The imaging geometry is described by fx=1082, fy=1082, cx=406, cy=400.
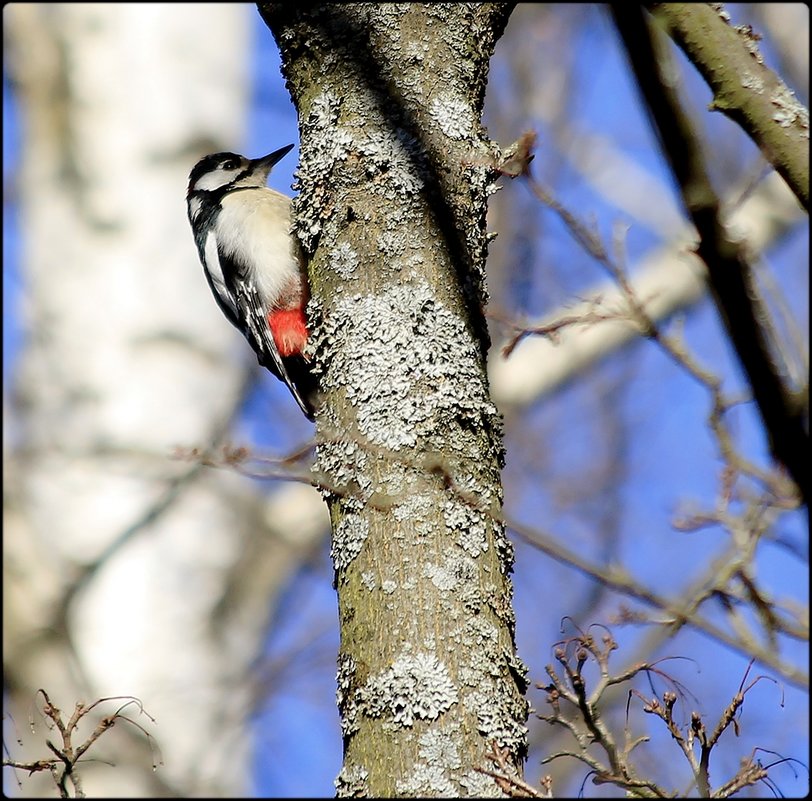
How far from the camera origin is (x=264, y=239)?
3.96m

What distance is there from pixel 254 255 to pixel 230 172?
3.00 ft

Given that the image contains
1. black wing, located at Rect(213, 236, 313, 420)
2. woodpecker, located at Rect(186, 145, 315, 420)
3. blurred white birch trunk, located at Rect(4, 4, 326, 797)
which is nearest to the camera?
woodpecker, located at Rect(186, 145, 315, 420)

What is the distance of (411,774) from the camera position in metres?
1.71

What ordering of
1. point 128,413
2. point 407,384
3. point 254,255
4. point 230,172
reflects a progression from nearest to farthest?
1. point 407,384
2. point 254,255
3. point 230,172
4. point 128,413

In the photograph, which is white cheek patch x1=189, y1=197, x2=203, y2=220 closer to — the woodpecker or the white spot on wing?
the woodpecker

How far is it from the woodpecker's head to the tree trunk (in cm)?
222

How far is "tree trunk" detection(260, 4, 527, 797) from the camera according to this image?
177 centimetres

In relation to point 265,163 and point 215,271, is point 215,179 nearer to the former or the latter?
point 265,163

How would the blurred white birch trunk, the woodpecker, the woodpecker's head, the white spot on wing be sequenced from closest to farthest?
the woodpecker → the white spot on wing → the woodpecker's head → the blurred white birch trunk

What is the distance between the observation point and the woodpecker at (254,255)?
12.2 ft

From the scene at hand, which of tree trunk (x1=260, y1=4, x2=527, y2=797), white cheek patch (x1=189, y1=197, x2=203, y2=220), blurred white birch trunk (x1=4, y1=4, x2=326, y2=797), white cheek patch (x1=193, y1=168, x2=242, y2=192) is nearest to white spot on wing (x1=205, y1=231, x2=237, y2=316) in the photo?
white cheek patch (x1=189, y1=197, x2=203, y2=220)

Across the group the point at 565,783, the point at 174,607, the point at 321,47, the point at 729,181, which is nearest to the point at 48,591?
the point at 174,607

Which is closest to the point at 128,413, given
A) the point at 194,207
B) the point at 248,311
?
the point at 194,207

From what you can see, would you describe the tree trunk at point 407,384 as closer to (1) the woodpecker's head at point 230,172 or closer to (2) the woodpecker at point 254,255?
(2) the woodpecker at point 254,255
